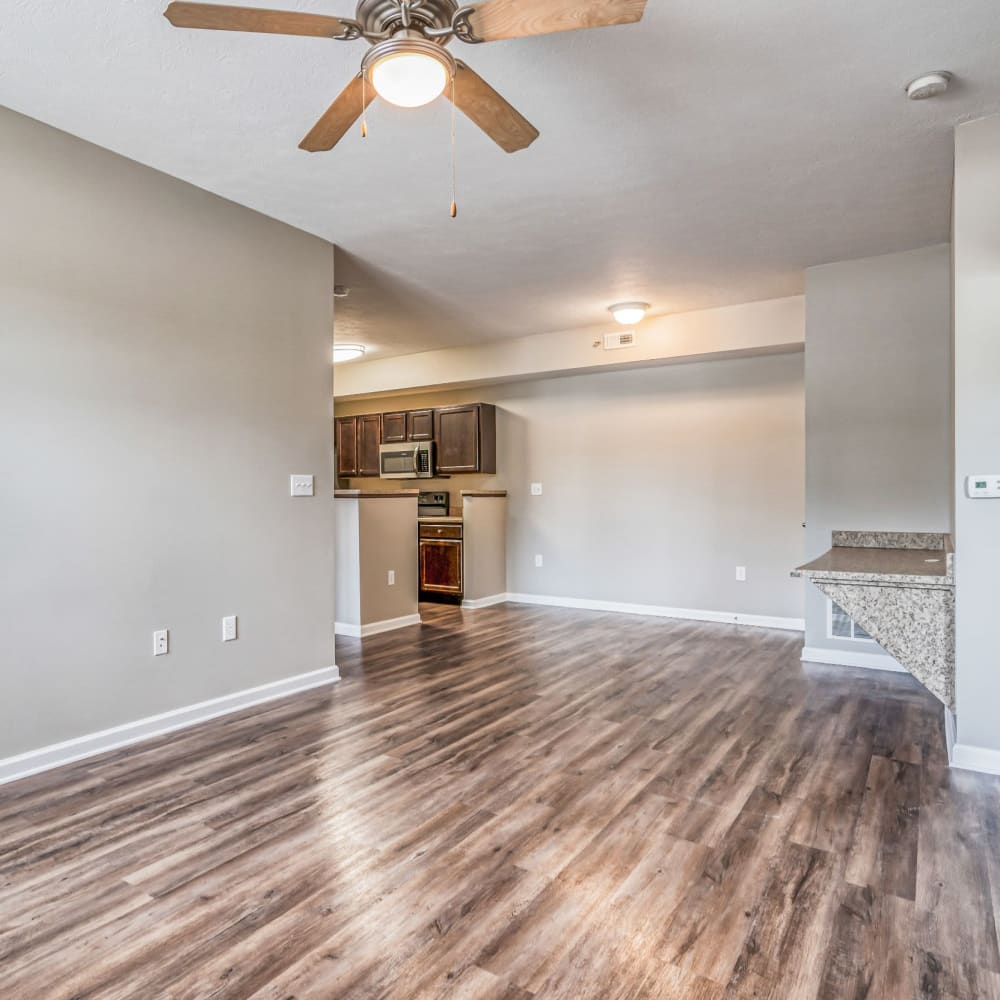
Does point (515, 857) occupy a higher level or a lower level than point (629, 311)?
lower

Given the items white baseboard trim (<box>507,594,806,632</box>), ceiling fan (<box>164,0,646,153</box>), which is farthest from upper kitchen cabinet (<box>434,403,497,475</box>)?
ceiling fan (<box>164,0,646,153</box>)

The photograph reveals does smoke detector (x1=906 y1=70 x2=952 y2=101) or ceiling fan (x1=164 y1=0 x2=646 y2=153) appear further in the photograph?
smoke detector (x1=906 y1=70 x2=952 y2=101)

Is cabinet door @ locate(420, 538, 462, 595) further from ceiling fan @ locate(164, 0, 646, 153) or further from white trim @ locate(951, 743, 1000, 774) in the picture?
ceiling fan @ locate(164, 0, 646, 153)

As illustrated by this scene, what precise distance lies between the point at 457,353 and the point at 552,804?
4828 mm

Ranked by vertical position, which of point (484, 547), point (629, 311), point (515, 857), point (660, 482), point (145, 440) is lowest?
point (515, 857)

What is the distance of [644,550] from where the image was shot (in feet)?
19.2

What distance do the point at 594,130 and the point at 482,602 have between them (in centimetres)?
446

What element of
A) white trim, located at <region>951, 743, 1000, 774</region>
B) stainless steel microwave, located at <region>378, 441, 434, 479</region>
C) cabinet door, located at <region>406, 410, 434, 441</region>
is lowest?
white trim, located at <region>951, 743, 1000, 774</region>

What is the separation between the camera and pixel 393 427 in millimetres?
7242

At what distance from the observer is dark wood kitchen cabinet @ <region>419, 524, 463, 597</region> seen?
6293 mm

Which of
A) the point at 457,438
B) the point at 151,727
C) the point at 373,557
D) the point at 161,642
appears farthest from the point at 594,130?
the point at 457,438

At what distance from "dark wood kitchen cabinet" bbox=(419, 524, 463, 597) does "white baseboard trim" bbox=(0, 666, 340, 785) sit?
2.57 meters

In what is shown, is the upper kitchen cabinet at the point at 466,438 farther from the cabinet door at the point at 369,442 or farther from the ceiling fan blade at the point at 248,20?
the ceiling fan blade at the point at 248,20

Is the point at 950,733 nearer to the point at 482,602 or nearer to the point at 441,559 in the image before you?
the point at 482,602
